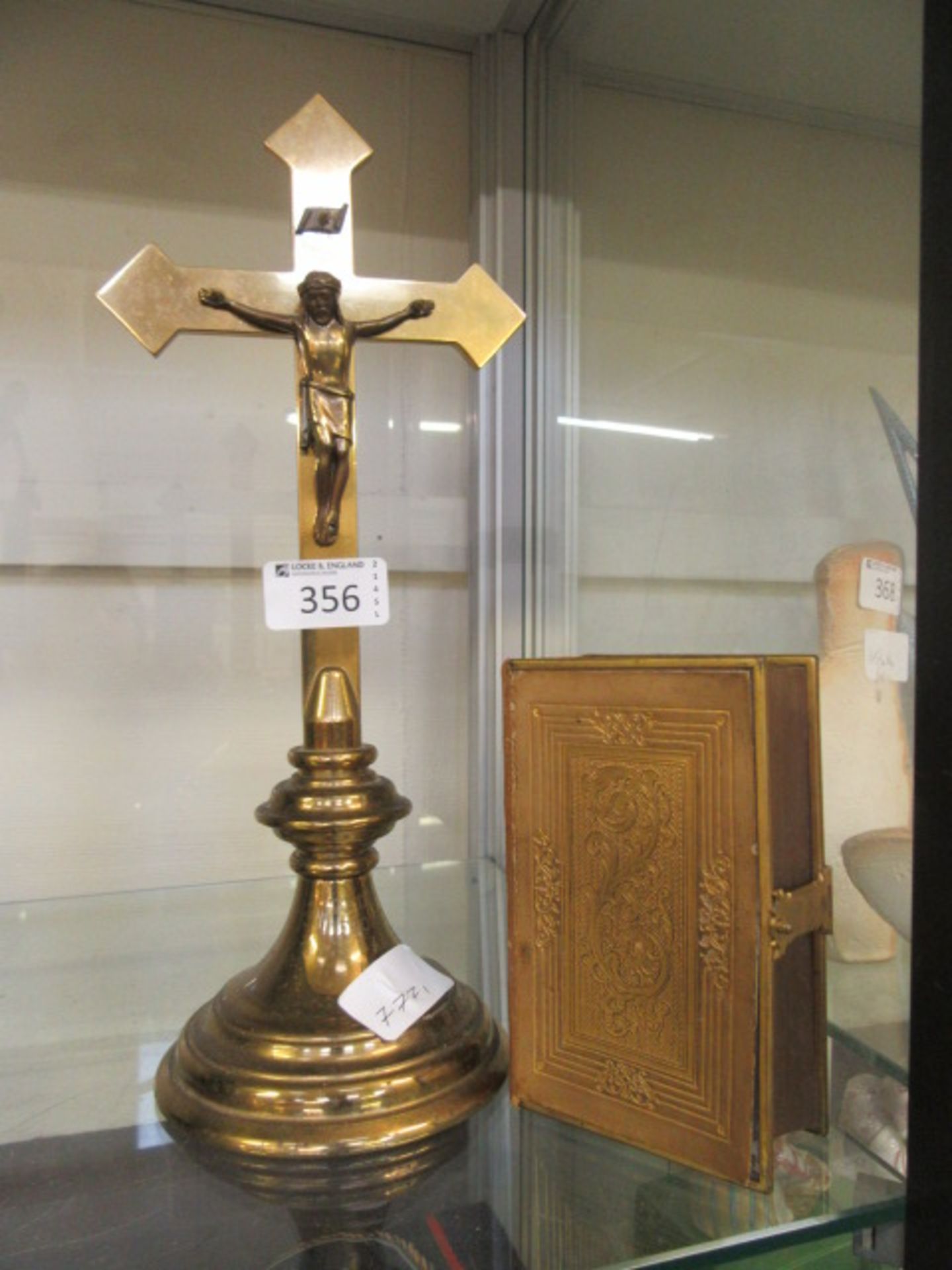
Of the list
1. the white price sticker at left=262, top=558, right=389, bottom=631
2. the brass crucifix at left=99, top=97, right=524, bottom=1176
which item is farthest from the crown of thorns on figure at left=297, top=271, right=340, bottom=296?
the white price sticker at left=262, top=558, right=389, bottom=631

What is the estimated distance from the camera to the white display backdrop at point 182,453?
3.40 feet

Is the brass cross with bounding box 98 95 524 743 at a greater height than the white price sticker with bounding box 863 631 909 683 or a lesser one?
greater

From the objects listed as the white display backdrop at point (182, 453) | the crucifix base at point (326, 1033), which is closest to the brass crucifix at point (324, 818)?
the crucifix base at point (326, 1033)

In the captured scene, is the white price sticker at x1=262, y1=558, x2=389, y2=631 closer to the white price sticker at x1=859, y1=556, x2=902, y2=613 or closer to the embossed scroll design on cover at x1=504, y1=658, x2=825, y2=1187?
the embossed scroll design on cover at x1=504, y1=658, x2=825, y2=1187

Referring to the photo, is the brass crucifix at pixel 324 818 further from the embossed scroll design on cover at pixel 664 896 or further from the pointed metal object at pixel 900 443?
the pointed metal object at pixel 900 443

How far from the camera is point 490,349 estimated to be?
0.74 m

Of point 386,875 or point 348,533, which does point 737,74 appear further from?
point 386,875

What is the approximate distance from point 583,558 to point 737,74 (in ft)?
1.59

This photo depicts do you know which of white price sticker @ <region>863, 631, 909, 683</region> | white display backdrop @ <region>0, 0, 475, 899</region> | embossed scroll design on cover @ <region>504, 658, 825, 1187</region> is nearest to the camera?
embossed scroll design on cover @ <region>504, 658, 825, 1187</region>


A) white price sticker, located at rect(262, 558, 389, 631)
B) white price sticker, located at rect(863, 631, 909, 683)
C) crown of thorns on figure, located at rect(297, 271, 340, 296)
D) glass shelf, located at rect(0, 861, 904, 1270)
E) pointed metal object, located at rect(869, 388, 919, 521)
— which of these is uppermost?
crown of thorns on figure, located at rect(297, 271, 340, 296)

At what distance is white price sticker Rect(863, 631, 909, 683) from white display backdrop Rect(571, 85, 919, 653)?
0.06 m

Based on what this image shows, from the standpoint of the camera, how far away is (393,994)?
2.10ft

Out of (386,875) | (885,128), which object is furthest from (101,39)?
(386,875)

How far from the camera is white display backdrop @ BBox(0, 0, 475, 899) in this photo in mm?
1035
